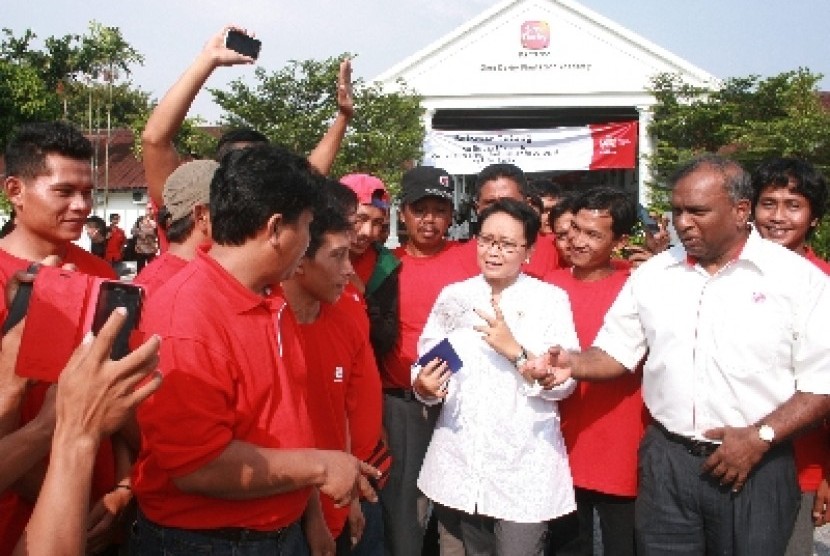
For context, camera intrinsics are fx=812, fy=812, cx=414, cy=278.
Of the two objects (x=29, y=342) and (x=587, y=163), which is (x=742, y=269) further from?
(x=587, y=163)

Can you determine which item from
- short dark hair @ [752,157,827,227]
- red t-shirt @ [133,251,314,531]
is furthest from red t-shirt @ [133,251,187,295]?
short dark hair @ [752,157,827,227]

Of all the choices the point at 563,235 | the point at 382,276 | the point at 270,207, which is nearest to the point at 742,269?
Result: the point at 563,235

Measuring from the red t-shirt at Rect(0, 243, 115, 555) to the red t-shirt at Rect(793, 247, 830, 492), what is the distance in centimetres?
252

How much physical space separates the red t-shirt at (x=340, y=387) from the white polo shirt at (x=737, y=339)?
109cm

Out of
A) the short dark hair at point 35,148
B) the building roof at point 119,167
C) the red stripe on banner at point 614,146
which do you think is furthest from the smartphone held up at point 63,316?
the building roof at point 119,167

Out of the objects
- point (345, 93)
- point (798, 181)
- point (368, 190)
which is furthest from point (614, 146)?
point (368, 190)

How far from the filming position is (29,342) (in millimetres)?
1703

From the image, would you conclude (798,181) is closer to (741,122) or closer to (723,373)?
(723,373)

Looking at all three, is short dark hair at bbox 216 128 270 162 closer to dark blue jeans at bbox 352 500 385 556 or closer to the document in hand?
the document in hand

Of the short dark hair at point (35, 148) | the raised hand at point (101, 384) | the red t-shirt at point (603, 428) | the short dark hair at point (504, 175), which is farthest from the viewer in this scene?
the short dark hair at point (504, 175)

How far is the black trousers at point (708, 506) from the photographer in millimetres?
2896

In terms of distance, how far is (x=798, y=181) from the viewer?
3561mm

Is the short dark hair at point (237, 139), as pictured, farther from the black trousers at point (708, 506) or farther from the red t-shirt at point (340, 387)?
the black trousers at point (708, 506)

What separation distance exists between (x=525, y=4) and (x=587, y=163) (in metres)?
4.72
